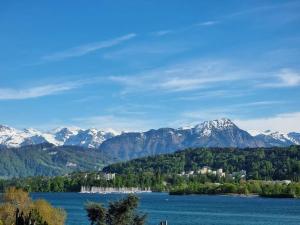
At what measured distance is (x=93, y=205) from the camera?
57.8 meters

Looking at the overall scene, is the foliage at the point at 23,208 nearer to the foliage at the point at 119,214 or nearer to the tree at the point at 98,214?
the tree at the point at 98,214

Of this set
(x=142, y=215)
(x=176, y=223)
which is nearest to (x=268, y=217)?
(x=176, y=223)

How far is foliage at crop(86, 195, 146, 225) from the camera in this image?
185 ft

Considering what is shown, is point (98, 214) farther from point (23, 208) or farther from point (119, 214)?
point (23, 208)

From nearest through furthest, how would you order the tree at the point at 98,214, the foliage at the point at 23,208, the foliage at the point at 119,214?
1. the foliage at the point at 119,214
2. the tree at the point at 98,214
3. the foliage at the point at 23,208

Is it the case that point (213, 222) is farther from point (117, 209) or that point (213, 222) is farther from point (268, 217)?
point (117, 209)

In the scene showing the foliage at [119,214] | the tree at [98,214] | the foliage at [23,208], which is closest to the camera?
the foliage at [119,214]

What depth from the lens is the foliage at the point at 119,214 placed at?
56344mm

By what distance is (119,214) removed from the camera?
185ft

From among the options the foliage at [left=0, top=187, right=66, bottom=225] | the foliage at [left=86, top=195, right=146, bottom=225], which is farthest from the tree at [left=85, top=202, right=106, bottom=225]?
the foliage at [left=0, top=187, right=66, bottom=225]

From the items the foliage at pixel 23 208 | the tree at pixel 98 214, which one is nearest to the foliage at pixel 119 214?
the tree at pixel 98 214

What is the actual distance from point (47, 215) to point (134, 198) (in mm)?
27009

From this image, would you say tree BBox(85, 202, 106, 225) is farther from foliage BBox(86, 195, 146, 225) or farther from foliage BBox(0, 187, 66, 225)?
foliage BBox(0, 187, 66, 225)

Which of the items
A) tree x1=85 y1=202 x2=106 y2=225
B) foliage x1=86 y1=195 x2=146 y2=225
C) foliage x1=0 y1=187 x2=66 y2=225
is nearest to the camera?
foliage x1=86 y1=195 x2=146 y2=225
